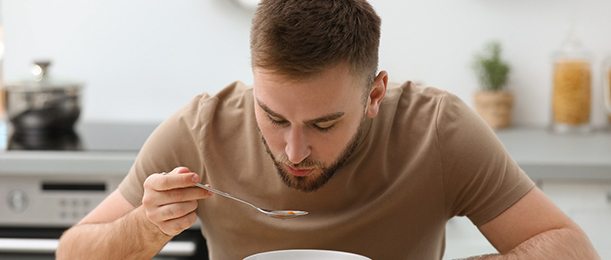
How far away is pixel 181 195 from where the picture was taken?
1526 mm

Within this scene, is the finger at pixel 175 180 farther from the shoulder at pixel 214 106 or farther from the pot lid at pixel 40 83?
the pot lid at pixel 40 83

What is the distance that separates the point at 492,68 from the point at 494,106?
116 millimetres

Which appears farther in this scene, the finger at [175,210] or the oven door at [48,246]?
the oven door at [48,246]

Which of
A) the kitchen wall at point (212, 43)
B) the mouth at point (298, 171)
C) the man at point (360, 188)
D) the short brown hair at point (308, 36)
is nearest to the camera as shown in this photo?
the short brown hair at point (308, 36)

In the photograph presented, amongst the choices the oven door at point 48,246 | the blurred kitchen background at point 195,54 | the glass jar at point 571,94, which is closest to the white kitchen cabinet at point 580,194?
the blurred kitchen background at point 195,54

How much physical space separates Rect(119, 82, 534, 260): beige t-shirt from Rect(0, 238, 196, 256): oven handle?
0.76 metres

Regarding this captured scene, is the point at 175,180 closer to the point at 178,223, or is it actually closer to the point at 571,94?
the point at 178,223

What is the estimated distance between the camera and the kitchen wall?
3.05m

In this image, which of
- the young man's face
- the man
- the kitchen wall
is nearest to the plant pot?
the kitchen wall

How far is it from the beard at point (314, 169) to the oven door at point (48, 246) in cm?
98

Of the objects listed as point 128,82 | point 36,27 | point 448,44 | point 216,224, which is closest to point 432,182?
point 216,224

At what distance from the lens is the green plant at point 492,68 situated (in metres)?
2.98

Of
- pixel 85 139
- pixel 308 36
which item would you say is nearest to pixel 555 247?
pixel 308 36

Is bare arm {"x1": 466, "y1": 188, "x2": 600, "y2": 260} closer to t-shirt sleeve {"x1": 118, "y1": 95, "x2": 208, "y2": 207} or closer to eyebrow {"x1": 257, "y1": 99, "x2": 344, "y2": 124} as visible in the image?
eyebrow {"x1": 257, "y1": 99, "x2": 344, "y2": 124}
